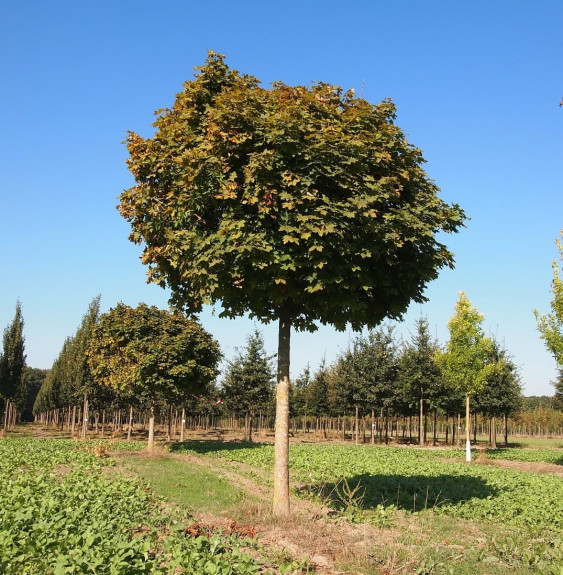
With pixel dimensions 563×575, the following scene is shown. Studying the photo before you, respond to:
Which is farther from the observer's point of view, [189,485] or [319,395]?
[319,395]

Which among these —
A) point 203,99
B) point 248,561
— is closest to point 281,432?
point 248,561

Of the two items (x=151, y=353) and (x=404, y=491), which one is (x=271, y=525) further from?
(x=151, y=353)

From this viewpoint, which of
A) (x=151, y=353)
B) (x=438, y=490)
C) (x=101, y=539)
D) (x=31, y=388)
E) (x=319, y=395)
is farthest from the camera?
(x=31, y=388)

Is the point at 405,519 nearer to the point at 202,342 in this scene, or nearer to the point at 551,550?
the point at 551,550

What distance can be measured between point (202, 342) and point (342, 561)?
19.5m

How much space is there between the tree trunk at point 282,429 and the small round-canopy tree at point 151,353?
48.2 feet

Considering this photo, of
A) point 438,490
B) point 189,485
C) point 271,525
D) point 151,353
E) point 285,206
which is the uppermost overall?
point 285,206

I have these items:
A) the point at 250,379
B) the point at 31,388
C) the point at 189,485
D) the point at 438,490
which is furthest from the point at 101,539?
the point at 31,388

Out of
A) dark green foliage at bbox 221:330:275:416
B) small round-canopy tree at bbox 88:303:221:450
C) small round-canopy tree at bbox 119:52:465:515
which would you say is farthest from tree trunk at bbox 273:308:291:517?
dark green foliage at bbox 221:330:275:416

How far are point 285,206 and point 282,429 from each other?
171 inches

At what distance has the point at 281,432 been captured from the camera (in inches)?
373

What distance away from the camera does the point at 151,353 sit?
23.9 metres

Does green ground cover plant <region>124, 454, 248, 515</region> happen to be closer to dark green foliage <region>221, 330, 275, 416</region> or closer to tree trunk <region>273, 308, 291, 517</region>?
tree trunk <region>273, 308, 291, 517</region>

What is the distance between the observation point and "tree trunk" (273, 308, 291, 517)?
921cm
